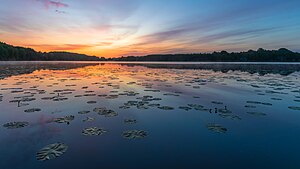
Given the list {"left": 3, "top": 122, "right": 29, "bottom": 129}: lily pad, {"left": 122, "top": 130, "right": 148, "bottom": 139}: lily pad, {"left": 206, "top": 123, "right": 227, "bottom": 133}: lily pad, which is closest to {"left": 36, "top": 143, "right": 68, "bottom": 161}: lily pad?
{"left": 122, "top": 130, "right": 148, "bottom": 139}: lily pad

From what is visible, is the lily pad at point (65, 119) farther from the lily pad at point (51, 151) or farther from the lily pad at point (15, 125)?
the lily pad at point (51, 151)

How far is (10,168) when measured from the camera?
4.00 meters

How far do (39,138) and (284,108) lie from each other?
10.2 m

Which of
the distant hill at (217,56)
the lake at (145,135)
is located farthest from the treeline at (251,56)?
the lake at (145,135)

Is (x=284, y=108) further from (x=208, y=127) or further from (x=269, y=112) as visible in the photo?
(x=208, y=127)

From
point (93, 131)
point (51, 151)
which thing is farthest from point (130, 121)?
point (51, 151)

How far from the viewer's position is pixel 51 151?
474 cm

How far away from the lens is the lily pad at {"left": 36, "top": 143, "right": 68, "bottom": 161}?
14.6 ft

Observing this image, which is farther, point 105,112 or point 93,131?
point 105,112

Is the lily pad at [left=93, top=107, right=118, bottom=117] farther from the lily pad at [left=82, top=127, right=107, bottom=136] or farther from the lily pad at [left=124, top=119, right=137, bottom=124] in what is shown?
the lily pad at [left=82, top=127, right=107, bottom=136]

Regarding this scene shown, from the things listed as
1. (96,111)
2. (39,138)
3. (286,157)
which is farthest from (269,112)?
(39,138)

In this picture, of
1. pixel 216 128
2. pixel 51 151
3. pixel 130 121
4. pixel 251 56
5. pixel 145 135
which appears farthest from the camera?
pixel 251 56

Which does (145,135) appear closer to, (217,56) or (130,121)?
(130,121)

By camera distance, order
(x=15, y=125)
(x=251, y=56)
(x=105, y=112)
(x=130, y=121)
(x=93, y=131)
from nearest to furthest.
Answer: (x=93, y=131) → (x=15, y=125) → (x=130, y=121) → (x=105, y=112) → (x=251, y=56)
